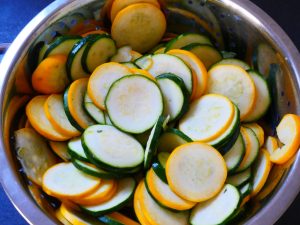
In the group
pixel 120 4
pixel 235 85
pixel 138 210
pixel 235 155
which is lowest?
pixel 138 210

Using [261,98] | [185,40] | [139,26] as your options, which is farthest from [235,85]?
[139,26]

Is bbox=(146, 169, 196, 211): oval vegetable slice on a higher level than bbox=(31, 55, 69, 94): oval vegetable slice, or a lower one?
lower

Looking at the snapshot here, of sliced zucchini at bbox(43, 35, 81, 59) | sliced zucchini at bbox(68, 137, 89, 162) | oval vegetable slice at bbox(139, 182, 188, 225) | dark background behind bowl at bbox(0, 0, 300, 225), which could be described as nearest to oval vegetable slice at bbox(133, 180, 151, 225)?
oval vegetable slice at bbox(139, 182, 188, 225)

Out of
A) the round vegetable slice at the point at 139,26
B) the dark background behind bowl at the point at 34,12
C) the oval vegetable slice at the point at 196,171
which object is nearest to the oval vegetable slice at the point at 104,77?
the round vegetable slice at the point at 139,26

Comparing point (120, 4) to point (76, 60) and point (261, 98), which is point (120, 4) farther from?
point (261, 98)

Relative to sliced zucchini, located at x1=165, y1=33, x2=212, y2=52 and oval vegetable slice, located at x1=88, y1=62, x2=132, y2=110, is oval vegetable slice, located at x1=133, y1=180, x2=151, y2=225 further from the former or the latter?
sliced zucchini, located at x1=165, y1=33, x2=212, y2=52
